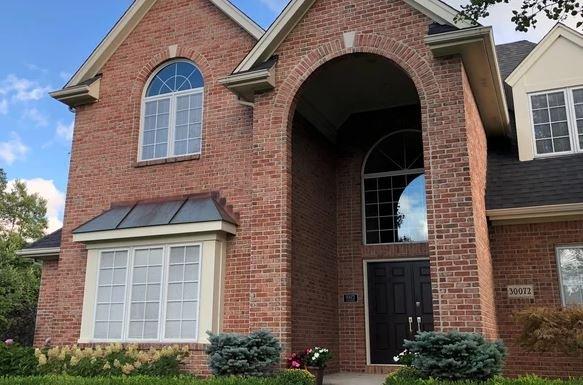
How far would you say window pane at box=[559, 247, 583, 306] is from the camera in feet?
35.4

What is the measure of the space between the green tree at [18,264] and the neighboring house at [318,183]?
44.7 feet

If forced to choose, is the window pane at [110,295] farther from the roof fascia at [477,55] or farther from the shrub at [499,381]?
the roof fascia at [477,55]

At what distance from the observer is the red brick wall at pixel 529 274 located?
10.6 m

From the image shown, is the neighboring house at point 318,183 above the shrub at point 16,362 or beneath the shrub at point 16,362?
above

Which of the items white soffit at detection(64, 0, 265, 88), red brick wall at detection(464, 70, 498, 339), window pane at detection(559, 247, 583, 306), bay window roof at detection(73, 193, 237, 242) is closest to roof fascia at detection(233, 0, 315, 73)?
bay window roof at detection(73, 193, 237, 242)

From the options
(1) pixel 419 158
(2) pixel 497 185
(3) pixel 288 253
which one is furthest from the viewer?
(1) pixel 419 158

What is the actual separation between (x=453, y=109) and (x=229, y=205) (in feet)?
15.4

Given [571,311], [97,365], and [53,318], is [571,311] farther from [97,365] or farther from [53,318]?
[53,318]

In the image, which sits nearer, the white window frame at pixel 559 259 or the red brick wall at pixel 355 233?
the white window frame at pixel 559 259

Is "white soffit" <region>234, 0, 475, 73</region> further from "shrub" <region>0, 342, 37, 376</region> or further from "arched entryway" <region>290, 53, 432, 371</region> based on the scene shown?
"shrub" <region>0, 342, 37, 376</region>

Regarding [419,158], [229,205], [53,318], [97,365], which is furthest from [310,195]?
[53,318]

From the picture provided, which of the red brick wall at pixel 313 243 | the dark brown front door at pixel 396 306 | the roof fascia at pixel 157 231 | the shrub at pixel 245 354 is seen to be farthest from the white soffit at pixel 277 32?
the dark brown front door at pixel 396 306

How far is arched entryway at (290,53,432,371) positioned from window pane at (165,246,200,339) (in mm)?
1907

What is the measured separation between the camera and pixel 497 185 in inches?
462
